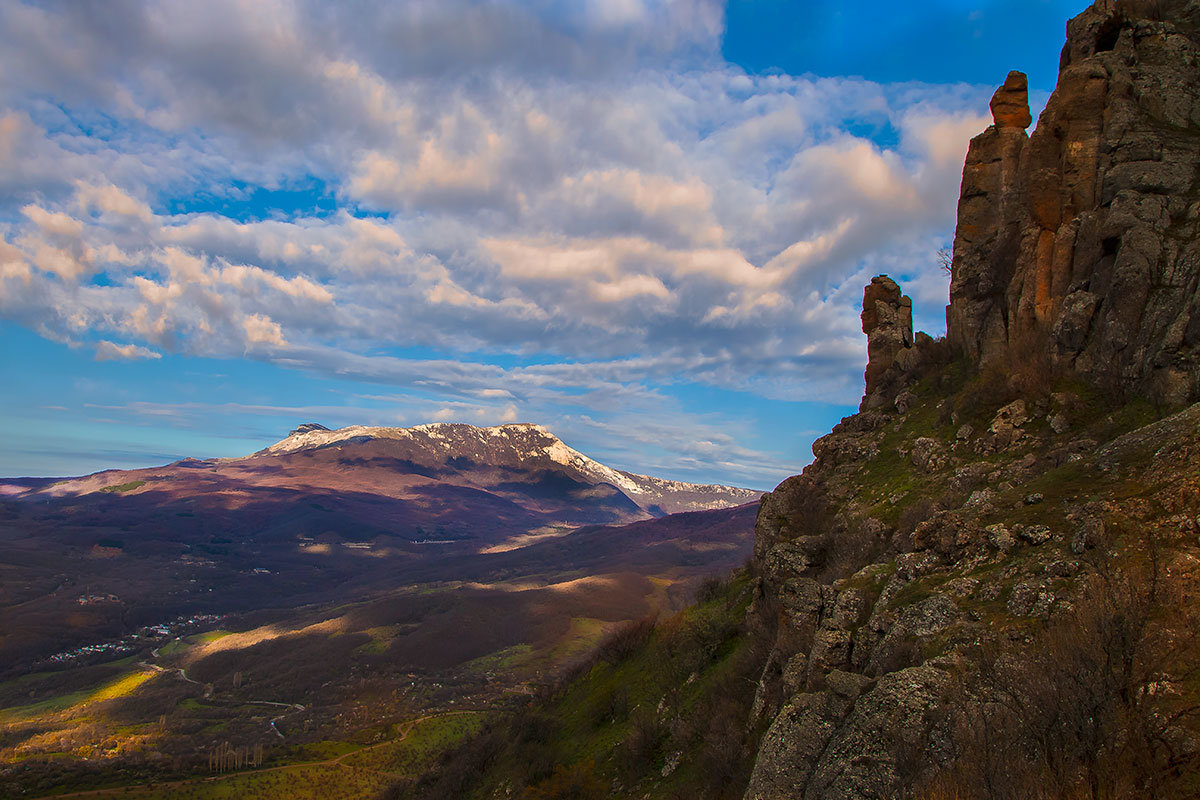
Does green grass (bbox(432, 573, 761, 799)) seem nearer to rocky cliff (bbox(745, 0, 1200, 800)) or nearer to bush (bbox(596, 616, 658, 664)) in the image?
bush (bbox(596, 616, 658, 664))

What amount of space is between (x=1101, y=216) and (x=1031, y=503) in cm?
1915

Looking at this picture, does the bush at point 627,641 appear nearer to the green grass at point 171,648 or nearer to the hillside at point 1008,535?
the hillside at point 1008,535

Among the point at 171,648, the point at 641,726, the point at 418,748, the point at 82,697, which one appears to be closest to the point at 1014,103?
the point at 641,726

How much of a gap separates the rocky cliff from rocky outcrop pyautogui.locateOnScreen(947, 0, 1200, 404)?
12 cm

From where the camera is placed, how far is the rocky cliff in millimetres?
9883

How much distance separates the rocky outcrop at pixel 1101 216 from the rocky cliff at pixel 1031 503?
0.12 m

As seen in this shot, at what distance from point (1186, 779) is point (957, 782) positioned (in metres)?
3.07

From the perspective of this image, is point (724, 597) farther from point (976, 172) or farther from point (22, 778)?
point (22, 778)

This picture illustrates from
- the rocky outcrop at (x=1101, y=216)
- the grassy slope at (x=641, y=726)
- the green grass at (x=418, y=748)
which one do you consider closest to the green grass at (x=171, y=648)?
the green grass at (x=418, y=748)

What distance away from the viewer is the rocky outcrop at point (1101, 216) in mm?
23750

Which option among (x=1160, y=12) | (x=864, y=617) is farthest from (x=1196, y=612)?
(x=1160, y=12)

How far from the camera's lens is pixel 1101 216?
27.9 m

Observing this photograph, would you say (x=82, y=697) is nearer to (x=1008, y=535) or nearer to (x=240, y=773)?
(x=240, y=773)

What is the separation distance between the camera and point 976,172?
39.6 metres
